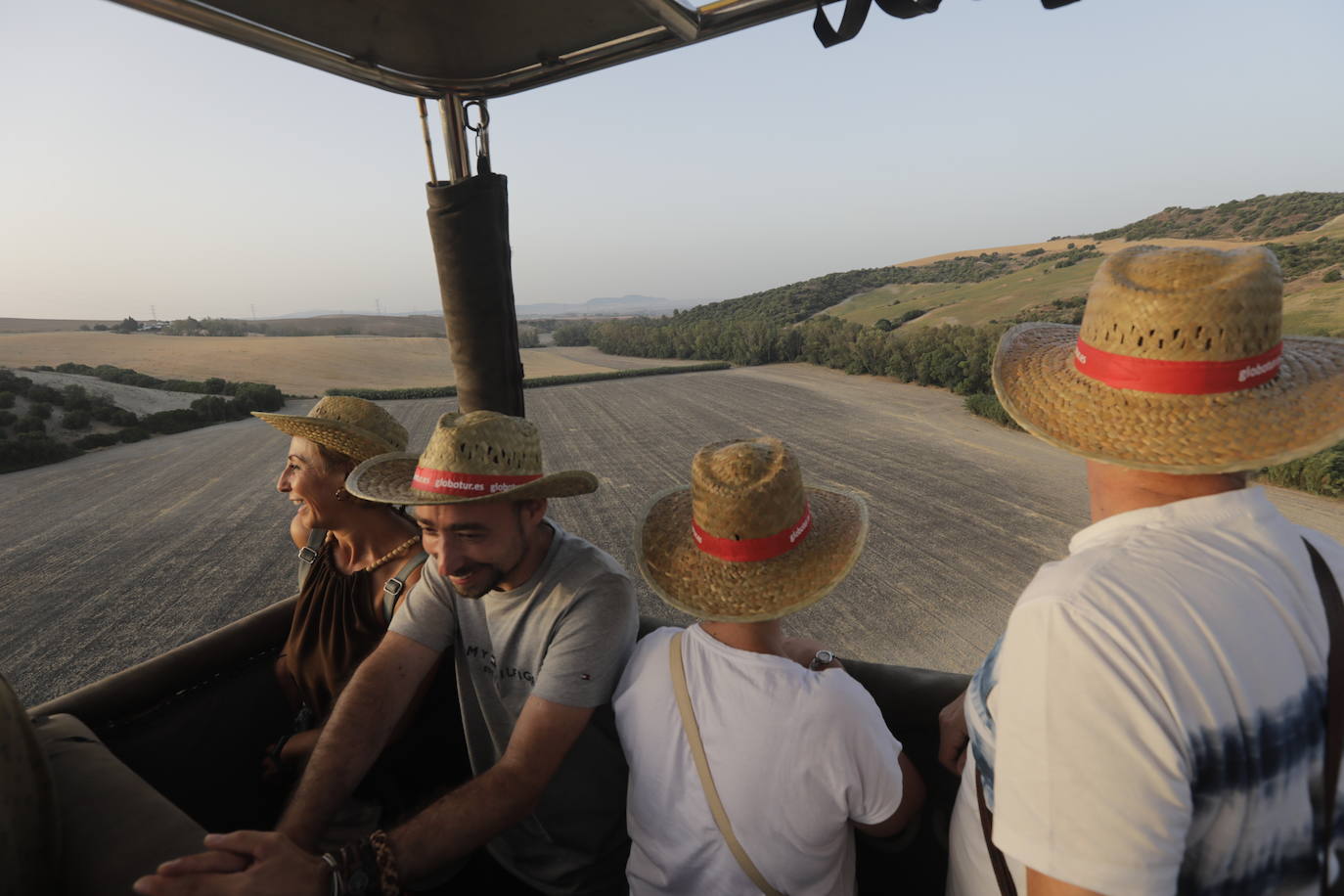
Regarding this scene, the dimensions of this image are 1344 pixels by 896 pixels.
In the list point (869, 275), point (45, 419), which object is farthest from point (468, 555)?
point (869, 275)

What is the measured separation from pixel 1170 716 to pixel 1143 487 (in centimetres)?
43

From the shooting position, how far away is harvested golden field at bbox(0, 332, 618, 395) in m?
49.9

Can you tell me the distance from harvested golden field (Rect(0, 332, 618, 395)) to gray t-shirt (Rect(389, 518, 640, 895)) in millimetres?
43548

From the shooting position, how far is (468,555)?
207cm

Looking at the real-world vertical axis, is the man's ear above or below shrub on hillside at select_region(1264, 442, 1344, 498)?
above

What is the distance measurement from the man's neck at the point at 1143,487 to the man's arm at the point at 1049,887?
62 centimetres

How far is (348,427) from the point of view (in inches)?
110

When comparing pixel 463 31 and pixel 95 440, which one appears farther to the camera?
pixel 95 440

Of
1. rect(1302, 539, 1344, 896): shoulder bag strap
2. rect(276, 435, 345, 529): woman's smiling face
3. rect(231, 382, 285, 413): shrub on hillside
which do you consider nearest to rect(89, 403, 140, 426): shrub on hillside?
rect(231, 382, 285, 413): shrub on hillside

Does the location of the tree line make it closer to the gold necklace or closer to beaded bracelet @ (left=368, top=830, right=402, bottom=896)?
the gold necklace

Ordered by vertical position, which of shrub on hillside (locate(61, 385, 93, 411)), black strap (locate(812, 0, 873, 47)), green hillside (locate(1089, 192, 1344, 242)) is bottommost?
shrub on hillside (locate(61, 385, 93, 411))

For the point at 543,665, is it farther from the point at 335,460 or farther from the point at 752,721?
the point at 335,460

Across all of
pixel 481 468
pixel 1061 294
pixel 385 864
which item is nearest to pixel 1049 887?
pixel 385 864

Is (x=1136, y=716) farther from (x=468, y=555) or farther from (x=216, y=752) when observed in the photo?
(x=216, y=752)
